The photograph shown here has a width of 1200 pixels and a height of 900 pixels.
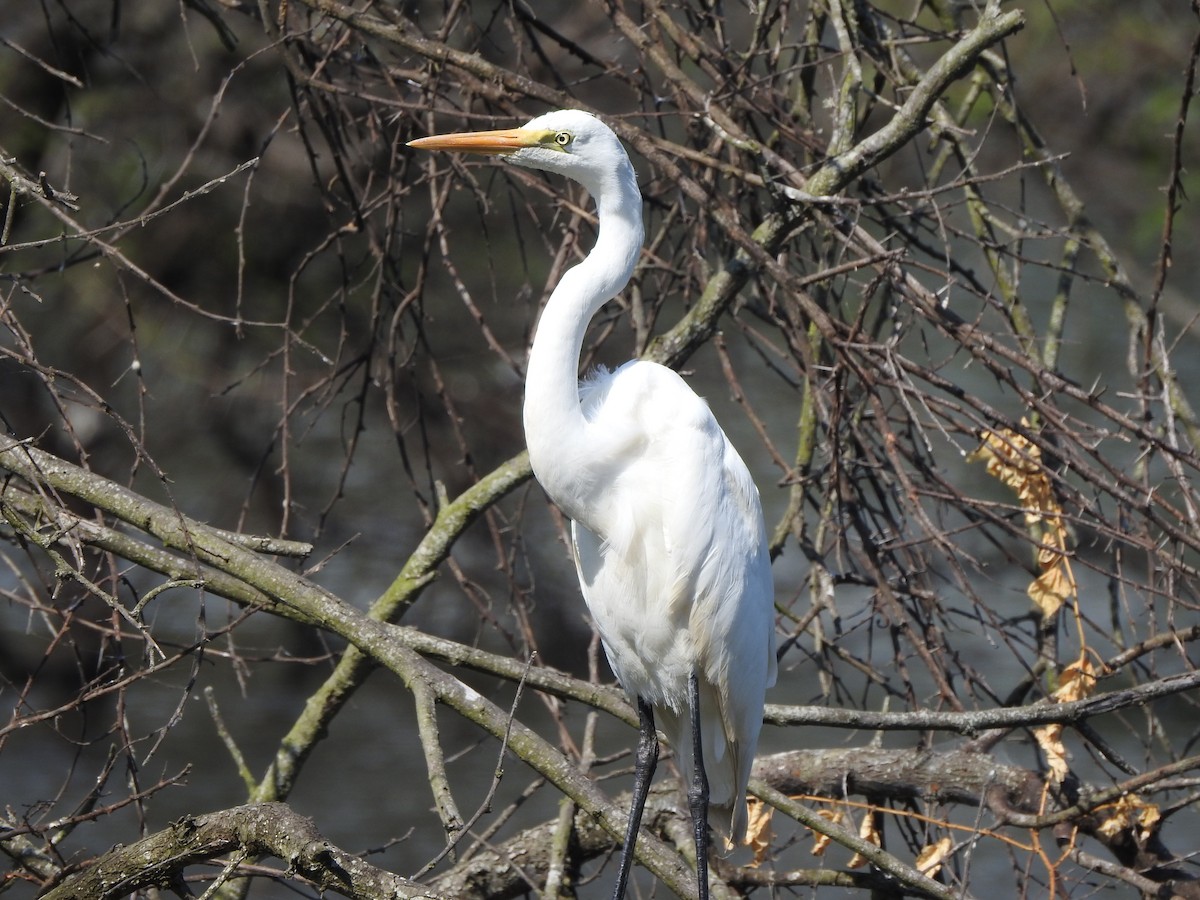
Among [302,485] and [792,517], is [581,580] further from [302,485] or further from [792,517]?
[302,485]

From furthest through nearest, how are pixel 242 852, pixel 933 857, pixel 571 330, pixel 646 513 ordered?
pixel 646 513
pixel 933 857
pixel 571 330
pixel 242 852

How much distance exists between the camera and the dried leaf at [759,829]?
8.54ft

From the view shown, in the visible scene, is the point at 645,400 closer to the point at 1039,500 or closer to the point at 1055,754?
the point at 1039,500

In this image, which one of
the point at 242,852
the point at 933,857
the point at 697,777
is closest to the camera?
the point at 242,852

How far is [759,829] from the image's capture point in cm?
261

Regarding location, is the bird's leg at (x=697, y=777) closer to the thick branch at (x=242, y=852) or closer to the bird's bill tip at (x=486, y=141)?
the thick branch at (x=242, y=852)

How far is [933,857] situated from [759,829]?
0.41 metres

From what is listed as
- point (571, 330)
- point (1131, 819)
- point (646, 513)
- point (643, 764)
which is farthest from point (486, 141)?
point (1131, 819)

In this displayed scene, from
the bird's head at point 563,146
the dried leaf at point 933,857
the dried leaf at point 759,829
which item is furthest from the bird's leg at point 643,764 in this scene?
the bird's head at point 563,146

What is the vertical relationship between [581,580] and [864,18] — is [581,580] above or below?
below

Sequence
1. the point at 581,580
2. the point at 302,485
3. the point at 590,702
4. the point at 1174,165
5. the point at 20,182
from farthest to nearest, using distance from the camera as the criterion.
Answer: the point at 302,485 < the point at 581,580 < the point at 590,702 < the point at 1174,165 < the point at 20,182

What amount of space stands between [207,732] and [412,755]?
1019mm

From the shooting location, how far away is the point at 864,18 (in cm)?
267

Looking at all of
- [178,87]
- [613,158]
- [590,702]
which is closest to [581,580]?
[590,702]
